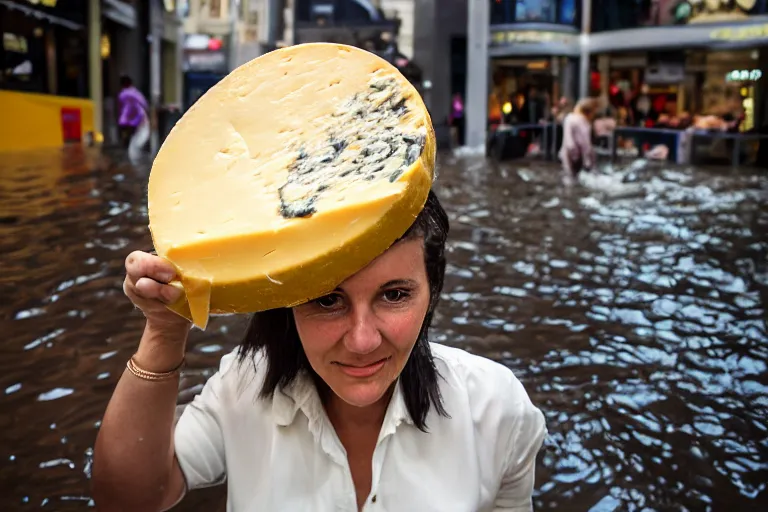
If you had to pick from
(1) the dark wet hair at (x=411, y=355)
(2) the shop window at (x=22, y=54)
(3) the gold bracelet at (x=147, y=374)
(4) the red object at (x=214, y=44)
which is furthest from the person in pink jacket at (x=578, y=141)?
(4) the red object at (x=214, y=44)

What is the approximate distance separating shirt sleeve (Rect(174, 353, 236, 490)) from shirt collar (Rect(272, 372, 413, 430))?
0.15 metres

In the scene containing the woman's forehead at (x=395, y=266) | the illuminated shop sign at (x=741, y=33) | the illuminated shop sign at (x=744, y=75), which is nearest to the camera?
the woman's forehead at (x=395, y=266)

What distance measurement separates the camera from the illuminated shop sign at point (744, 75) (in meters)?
22.1

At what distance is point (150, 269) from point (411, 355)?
653 millimetres

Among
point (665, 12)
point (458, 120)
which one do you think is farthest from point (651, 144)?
point (458, 120)

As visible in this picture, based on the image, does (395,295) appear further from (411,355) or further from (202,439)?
(202,439)

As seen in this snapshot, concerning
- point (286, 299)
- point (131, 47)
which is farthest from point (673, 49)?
point (286, 299)

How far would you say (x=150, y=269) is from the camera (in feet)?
4.46

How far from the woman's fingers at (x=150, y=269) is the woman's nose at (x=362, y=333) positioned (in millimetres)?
362

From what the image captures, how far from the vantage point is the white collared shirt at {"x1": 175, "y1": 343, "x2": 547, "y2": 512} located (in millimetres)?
1628

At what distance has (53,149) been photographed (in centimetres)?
1866

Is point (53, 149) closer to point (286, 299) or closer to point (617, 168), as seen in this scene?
point (617, 168)

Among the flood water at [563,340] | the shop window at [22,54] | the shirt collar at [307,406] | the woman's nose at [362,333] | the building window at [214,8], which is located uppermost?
the building window at [214,8]

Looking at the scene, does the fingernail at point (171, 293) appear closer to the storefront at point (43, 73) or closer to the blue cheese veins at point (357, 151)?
the blue cheese veins at point (357, 151)
